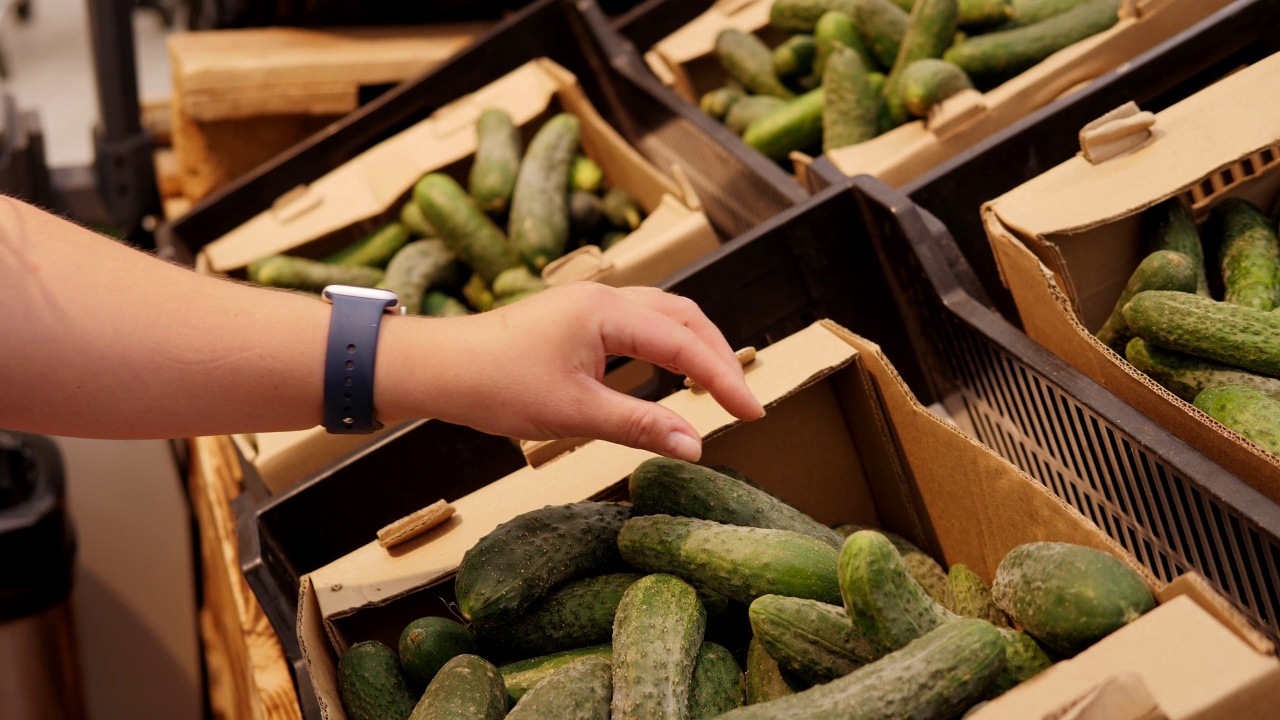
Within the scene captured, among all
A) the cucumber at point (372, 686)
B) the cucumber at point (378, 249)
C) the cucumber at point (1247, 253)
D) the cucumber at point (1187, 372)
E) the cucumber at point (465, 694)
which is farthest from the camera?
the cucumber at point (378, 249)

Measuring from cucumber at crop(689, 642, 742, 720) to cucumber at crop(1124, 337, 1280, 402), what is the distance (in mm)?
663

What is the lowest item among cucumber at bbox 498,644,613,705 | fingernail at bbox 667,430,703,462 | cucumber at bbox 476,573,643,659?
cucumber at bbox 498,644,613,705

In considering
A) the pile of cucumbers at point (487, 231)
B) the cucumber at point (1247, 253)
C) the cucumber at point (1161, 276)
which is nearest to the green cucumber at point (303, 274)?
the pile of cucumbers at point (487, 231)

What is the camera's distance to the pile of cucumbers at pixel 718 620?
0.93 m

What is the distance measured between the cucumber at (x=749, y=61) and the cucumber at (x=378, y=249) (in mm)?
823

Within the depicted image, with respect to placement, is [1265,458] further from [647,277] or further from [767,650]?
[647,277]

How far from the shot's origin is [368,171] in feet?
7.68

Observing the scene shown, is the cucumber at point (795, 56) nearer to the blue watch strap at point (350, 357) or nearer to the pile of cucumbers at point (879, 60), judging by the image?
the pile of cucumbers at point (879, 60)

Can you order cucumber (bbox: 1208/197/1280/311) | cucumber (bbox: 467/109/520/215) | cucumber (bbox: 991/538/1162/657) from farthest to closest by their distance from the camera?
cucumber (bbox: 467/109/520/215)
cucumber (bbox: 1208/197/1280/311)
cucumber (bbox: 991/538/1162/657)

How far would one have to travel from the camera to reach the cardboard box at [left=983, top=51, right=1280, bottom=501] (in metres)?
1.28

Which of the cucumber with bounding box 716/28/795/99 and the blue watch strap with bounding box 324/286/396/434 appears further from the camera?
the cucumber with bounding box 716/28/795/99

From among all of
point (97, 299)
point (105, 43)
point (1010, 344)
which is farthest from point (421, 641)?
point (105, 43)

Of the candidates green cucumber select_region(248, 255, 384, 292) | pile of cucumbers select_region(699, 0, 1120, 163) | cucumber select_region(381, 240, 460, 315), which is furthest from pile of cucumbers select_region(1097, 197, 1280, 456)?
green cucumber select_region(248, 255, 384, 292)

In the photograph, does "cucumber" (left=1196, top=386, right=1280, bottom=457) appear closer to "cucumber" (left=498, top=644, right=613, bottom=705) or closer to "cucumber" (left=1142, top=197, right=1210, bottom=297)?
"cucumber" (left=1142, top=197, right=1210, bottom=297)
